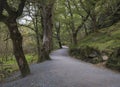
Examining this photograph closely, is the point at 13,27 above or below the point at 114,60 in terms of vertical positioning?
above

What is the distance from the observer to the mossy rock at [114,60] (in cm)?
1199

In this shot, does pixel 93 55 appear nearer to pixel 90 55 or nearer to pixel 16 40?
pixel 90 55

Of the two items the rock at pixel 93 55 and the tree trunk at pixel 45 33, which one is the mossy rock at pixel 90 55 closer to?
the rock at pixel 93 55

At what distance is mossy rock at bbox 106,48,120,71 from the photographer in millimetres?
11988

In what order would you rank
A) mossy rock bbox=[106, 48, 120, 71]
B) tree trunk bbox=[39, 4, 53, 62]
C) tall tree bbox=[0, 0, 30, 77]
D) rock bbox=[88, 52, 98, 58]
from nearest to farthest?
1. mossy rock bbox=[106, 48, 120, 71]
2. tall tree bbox=[0, 0, 30, 77]
3. rock bbox=[88, 52, 98, 58]
4. tree trunk bbox=[39, 4, 53, 62]

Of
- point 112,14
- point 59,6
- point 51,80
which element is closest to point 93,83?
point 51,80

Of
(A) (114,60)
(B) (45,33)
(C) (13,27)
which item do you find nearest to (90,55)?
(A) (114,60)

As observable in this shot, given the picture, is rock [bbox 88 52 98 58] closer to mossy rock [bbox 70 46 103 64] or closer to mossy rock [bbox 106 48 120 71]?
mossy rock [bbox 70 46 103 64]

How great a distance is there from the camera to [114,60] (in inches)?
490

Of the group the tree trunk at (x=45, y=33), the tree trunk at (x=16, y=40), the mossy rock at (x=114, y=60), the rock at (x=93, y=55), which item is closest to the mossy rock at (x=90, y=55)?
the rock at (x=93, y=55)

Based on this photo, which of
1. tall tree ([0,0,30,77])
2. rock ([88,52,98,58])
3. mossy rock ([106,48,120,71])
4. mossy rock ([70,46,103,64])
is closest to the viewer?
mossy rock ([106,48,120,71])

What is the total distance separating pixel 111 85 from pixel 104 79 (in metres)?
1.13

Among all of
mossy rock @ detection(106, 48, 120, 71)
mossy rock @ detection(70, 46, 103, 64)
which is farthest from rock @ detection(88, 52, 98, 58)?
mossy rock @ detection(106, 48, 120, 71)

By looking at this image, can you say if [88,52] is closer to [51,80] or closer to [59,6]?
[51,80]
